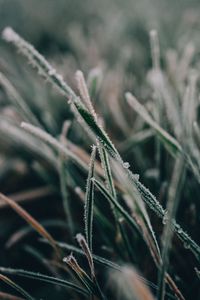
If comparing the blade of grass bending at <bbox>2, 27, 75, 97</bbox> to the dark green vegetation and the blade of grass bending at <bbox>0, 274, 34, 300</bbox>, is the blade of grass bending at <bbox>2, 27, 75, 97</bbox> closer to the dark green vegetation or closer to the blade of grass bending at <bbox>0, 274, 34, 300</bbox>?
the dark green vegetation

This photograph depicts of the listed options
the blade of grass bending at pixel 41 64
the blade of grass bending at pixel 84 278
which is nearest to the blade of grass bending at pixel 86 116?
the blade of grass bending at pixel 41 64

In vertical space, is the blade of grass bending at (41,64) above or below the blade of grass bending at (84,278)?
above

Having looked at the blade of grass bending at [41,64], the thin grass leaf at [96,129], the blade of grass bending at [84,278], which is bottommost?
the blade of grass bending at [84,278]

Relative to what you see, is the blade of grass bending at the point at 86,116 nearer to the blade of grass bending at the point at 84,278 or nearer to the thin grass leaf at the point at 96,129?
the thin grass leaf at the point at 96,129

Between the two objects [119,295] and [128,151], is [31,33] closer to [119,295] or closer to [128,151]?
[128,151]

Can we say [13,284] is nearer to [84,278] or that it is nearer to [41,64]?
[84,278]

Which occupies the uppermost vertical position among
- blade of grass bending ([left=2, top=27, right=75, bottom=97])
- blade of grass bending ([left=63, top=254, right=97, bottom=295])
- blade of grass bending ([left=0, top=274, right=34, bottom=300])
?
blade of grass bending ([left=2, top=27, right=75, bottom=97])

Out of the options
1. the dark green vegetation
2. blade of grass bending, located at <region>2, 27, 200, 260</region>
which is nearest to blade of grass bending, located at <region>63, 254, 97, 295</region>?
the dark green vegetation

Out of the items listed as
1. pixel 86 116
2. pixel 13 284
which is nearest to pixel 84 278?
pixel 13 284
